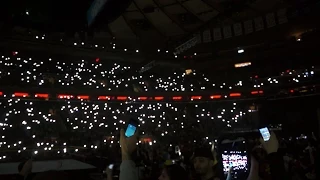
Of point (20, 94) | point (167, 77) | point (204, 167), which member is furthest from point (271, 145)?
point (167, 77)

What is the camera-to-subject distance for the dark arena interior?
19156 mm

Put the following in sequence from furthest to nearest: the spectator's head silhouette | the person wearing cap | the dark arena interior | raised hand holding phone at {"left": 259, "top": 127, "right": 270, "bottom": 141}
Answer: the dark arena interior
the person wearing cap
raised hand holding phone at {"left": 259, "top": 127, "right": 270, "bottom": 141}
the spectator's head silhouette

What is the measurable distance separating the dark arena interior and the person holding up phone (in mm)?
9787

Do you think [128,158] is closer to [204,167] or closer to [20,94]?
[204,167]

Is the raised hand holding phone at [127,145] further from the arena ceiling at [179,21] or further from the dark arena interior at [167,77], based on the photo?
the arena ceiling at [179,21]

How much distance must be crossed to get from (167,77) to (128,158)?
24322 millimetres

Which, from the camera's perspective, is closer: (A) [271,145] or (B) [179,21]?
(A) [271,145]

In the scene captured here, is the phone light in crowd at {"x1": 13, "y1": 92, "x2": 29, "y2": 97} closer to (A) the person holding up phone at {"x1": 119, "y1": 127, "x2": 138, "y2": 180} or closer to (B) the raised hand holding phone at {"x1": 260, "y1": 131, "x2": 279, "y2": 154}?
(A) the person holding up phone at {"x1": 119, "y1": 127, "x2": 138, "y2": 180}

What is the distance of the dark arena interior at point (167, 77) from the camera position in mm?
19156

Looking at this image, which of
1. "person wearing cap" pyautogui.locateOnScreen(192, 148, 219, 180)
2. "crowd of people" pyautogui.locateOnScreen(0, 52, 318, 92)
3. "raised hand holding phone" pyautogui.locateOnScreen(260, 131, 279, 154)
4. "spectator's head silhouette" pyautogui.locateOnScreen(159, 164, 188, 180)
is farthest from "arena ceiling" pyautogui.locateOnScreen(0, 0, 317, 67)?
"spectator's head silhouette" pyautogui.locateOnScreen(159, 164, 188, 180)

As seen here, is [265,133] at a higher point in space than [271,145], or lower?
higher

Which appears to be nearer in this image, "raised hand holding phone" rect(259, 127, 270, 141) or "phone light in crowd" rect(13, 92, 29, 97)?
"raised hand holding phone" rect(259, 127, 270, 141)

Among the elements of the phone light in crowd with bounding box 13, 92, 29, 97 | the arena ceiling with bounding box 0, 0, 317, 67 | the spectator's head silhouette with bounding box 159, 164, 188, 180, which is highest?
the arena ceiling with bounding box 0, 0, 317, 67

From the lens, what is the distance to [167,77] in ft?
90.2
